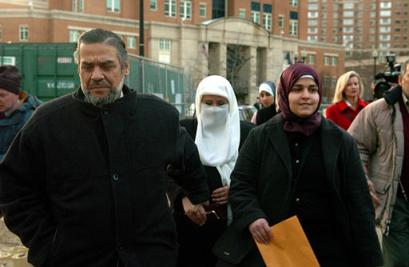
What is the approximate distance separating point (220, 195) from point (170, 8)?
241 feet

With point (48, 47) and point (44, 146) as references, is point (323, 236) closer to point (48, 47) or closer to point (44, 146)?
point (44, 146)

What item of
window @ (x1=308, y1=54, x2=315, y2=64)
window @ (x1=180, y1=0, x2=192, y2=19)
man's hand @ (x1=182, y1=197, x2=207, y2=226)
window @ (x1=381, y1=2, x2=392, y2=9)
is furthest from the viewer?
window @ (x1=381, y1=2, x2=392, y2=9)

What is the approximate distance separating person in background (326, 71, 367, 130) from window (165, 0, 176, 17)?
228 ft

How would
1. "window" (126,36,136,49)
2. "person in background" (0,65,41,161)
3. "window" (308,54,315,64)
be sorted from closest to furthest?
"person in background" (0,65,41,161), "window" (126,36,136,49), "window" (308,54,315,64)

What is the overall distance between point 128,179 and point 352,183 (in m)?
1.44

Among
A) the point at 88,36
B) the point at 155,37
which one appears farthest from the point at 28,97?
the point at 155,37

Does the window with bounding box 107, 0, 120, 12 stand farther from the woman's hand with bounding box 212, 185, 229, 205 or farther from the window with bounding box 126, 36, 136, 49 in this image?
the woman's hand with bounding box 212, 185, 229, 205

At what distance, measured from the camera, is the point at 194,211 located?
3.73 metres

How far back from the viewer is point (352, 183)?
134 inches

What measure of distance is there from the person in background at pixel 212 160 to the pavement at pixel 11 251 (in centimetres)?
127

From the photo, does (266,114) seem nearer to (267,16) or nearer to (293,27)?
(267,16)

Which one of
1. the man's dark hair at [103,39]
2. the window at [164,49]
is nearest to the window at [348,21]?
the window at [164,49]

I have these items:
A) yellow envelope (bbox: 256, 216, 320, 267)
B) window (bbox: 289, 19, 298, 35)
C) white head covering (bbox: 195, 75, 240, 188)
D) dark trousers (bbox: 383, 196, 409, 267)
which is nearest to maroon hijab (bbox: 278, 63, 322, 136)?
yellow envelope (bbox: 256, 216, 320, 267)

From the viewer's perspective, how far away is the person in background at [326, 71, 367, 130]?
707 cm
